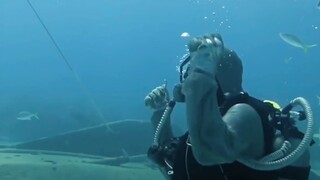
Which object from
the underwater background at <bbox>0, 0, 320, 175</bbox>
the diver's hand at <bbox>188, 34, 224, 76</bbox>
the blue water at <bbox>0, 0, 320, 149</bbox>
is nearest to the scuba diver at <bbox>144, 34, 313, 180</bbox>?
the diver's hand at <bbox>188, 34, 224, 76</bbox>

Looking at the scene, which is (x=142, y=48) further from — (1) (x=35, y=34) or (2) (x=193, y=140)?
(2) (x=193, y=140)

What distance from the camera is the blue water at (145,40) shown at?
264ft

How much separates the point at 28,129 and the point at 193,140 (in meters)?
23.8

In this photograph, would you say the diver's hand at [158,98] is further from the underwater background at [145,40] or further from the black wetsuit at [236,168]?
the underwater background at [145,40]

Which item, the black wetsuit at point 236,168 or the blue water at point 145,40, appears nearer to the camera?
the black wetsuit at point 236,168

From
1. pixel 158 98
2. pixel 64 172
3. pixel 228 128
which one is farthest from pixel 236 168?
pixel 64 172

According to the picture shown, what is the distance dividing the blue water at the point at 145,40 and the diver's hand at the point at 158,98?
55.0m

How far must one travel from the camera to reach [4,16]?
149 metres

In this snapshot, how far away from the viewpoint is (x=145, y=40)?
5615 inches

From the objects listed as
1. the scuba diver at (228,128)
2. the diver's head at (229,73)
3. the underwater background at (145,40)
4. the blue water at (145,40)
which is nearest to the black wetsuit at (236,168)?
the scuba diver at (228,128)

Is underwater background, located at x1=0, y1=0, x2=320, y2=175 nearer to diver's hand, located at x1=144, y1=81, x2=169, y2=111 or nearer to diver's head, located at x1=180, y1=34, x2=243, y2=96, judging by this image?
diver's hand, located at x1=144, y1=81, x2=169, y2=111

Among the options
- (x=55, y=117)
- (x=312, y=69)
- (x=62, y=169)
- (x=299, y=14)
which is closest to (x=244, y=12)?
(x=299, y=14)

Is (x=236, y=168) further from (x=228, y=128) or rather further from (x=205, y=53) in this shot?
(x=205, y=53)

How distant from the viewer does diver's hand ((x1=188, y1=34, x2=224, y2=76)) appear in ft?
9.19
